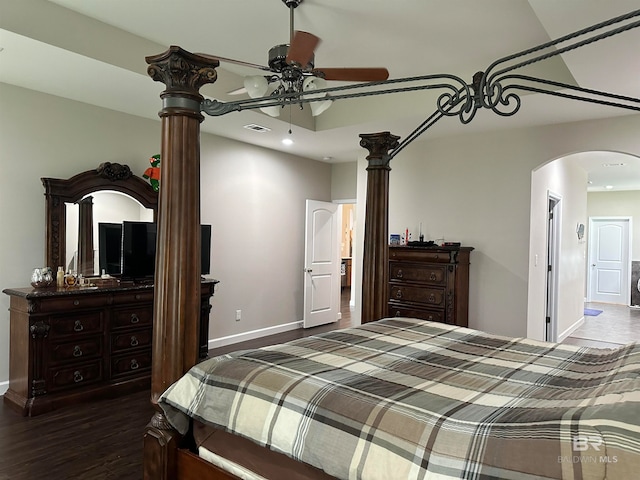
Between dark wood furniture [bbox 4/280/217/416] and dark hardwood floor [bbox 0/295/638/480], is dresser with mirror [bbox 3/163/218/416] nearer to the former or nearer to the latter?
dark wood furniture [bbox 4/280/217/416]

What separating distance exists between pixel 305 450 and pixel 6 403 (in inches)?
128

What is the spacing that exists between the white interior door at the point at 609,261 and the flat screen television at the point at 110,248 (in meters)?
10.4

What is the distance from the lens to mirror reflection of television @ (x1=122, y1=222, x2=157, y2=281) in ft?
14.0

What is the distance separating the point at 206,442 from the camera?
190 cm

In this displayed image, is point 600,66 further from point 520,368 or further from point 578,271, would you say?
point 578,271

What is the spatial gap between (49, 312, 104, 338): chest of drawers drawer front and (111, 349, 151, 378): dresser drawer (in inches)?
13.6

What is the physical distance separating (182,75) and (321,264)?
5.14 meters

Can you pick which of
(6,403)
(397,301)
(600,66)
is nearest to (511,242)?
(397,301)

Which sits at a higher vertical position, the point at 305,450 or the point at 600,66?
the point at 600,66

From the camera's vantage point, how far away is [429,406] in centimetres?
146

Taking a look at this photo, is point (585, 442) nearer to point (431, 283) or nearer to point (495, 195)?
point (431, 283)

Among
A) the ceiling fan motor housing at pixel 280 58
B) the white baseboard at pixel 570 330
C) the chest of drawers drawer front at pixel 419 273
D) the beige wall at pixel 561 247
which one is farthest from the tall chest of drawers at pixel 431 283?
the ceiling fan motor housing at pixel 280 58

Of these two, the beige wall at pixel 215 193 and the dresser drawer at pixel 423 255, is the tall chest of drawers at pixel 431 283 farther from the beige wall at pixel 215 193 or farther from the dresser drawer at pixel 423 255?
the beige wall at pixel 215 193

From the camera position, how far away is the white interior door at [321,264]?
667 cm
